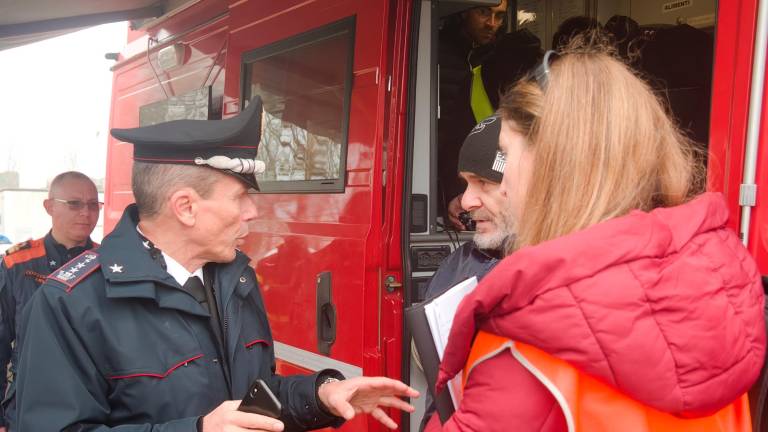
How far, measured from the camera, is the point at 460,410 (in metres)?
0.91

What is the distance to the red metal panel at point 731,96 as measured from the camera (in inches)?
55.7

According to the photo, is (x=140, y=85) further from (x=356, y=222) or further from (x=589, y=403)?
(x=589, y=403)

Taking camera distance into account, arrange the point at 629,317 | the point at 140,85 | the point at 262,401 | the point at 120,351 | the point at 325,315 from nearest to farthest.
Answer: the point at 629,317 → the point at 262,401 → the point at 120,351 → the point at 325,315 → the point at 140,85

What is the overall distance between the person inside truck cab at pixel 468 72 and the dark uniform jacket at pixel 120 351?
1.72m

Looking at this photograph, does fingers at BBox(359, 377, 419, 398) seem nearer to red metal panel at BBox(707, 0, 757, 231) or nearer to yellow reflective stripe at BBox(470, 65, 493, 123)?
red metal panel at BBox(707, 0, 757, 231)

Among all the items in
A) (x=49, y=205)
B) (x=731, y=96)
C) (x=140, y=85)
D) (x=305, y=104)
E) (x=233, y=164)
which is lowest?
(x=49, y=205)

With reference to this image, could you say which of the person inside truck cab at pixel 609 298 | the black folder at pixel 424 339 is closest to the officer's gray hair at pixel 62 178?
the black folder at pixel 424 339

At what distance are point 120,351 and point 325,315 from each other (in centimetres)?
123

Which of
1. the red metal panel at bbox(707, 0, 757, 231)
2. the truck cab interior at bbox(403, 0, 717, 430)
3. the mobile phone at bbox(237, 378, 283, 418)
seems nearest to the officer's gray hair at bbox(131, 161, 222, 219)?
the mobile phone at bbox(237, 378, 283, 418)

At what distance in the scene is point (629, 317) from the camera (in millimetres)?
753

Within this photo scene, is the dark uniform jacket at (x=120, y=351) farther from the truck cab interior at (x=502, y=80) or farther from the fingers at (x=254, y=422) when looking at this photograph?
the truck cab interior at (x=502, y=80)

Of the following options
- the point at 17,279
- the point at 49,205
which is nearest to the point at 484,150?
the point at 17,279

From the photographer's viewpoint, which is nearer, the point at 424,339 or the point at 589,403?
the point at 589,403

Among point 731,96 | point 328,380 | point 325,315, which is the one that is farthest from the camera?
point 325,315
